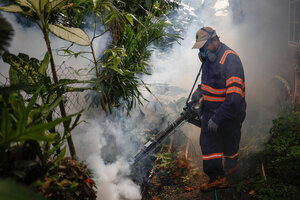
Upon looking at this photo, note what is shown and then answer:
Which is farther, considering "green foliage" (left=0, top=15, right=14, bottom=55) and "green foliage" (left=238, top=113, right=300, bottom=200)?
"green foliage" (left=238, top=113, right=300, bottom=200)

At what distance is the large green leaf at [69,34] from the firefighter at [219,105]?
4.78 ft

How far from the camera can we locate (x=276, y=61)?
4000 millimetres

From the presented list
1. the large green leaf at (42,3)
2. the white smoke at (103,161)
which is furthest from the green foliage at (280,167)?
the large green leaf at (42,3)

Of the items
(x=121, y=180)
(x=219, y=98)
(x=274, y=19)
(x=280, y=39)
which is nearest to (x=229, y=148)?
(x=219, y=98)

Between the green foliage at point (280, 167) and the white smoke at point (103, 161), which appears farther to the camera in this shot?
the white smoke at point (103, 161)

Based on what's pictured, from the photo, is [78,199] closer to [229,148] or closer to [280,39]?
[229,148]

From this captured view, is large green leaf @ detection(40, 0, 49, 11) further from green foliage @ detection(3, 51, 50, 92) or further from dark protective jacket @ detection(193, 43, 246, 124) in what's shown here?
dark protective jacket @ detection(193, 43, 246, 124)

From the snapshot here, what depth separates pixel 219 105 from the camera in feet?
9.02

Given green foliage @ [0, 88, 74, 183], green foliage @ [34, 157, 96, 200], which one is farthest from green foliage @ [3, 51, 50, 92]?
green foliage @ [34, 157, 96, 200]

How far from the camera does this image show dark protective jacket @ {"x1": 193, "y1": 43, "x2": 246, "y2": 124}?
2521mm

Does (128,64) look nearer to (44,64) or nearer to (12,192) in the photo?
(44,64)

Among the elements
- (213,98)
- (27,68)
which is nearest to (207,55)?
(213,98)

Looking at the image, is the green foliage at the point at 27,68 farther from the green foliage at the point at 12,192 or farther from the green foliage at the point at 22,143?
the green foliage at the point at 12,192

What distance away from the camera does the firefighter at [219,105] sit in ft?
8.36
